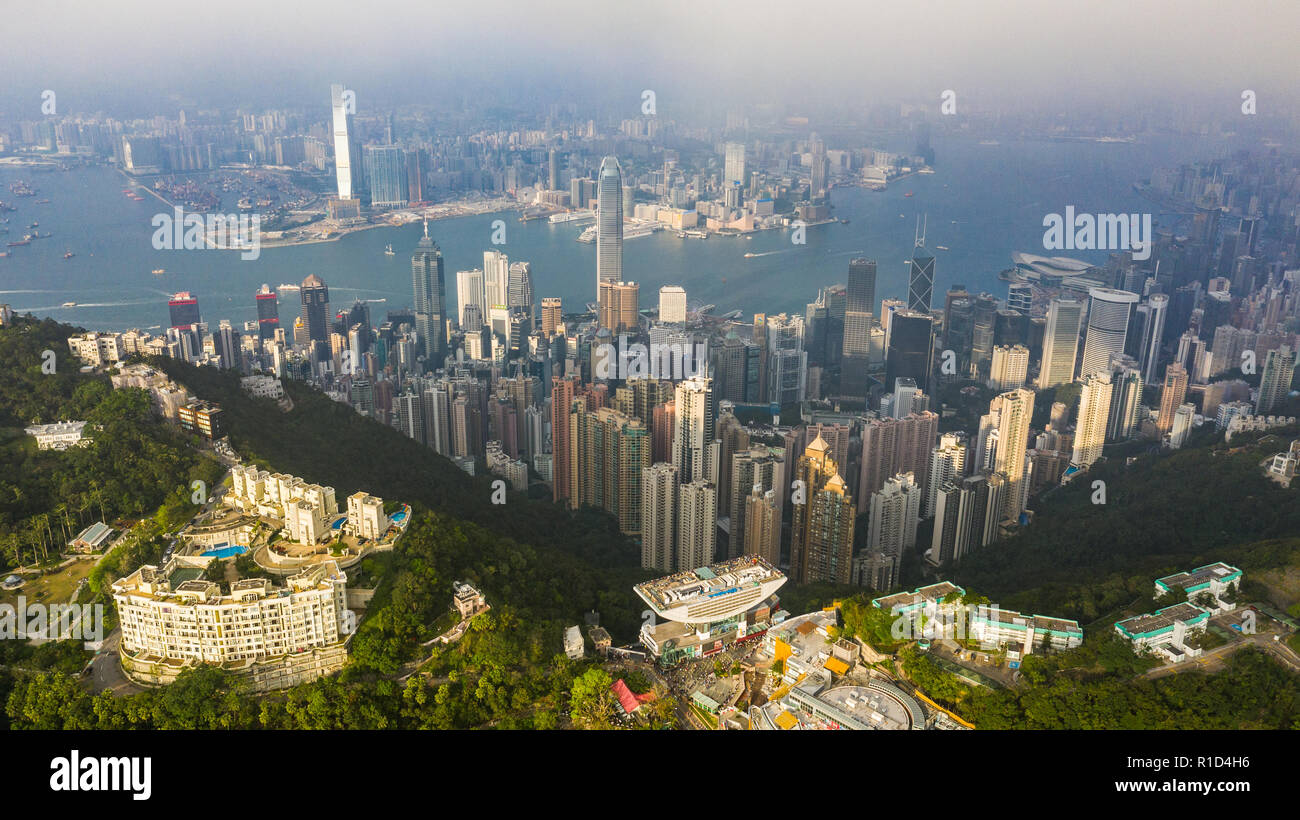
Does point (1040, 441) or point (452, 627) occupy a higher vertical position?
point (452, 627)

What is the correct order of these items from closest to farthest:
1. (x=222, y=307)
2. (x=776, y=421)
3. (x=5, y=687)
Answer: (x=5, y=687), (x=776, y=421), (x=222, y=307)

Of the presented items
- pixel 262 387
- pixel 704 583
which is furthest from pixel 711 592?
pixel 262 387

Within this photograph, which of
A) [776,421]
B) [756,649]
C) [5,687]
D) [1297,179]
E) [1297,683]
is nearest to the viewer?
[5,687]

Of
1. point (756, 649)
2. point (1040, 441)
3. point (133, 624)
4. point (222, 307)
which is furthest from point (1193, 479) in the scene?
point (222, 307)

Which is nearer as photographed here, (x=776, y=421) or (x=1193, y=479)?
(x=1193, y=479)

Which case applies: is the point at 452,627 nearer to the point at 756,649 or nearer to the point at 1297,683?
the point at 756,649
